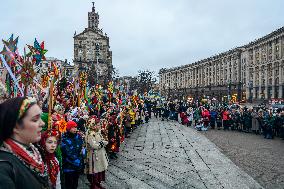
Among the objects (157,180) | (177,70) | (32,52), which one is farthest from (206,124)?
(177,70)

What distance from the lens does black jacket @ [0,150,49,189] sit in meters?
1.77

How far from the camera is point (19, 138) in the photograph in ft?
6.97

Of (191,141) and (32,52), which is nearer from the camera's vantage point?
(32,52)

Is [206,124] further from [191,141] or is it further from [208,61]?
[208,61]

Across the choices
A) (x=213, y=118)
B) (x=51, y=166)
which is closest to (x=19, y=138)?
(x=51, y=166)

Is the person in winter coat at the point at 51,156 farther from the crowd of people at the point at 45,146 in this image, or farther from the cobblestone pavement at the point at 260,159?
the cobblestone pavement at the point at 260,159

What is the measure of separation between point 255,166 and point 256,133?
1103 cm

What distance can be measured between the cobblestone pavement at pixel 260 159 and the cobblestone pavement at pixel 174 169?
1.16 feet

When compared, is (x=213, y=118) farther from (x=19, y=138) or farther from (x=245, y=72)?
(x=245, y=72)

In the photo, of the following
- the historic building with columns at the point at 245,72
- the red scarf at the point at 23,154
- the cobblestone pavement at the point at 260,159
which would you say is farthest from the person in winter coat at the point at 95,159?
the historic building with columns at the point at 245,72

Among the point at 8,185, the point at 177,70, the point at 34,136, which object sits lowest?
the point at 8,185

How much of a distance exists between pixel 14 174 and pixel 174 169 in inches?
321

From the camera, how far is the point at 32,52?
7.12m

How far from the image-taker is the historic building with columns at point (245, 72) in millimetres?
72688
